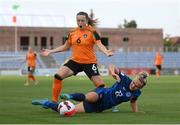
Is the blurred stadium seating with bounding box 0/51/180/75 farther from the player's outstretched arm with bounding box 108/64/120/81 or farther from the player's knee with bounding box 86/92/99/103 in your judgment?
the player's outstretched arm with bounding box 108/64/120/81

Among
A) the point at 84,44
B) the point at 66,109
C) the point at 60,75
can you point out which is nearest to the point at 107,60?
the point at 84,44

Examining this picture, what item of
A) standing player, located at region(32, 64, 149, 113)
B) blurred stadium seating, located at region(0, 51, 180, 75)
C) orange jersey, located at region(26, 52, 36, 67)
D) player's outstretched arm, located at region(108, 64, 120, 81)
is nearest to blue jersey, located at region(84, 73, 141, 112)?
standing player, located at region(32, 64, 149, 113)

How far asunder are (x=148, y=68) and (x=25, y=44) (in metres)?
28.8

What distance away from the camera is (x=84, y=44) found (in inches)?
601

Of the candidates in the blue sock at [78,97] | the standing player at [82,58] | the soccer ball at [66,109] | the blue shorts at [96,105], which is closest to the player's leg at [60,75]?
the standing player at [82,58]

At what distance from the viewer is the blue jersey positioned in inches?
552

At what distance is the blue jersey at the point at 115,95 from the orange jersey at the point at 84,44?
1325mm

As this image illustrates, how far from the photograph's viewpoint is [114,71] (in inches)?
546

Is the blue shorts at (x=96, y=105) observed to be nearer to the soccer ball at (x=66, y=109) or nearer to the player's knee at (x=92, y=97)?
the player's knee at (x=92, y=97)

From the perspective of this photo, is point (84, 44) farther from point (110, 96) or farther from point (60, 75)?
point (110, 96)

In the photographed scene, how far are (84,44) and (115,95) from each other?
5.81 feet

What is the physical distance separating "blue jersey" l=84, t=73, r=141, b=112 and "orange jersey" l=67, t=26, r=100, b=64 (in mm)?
1325

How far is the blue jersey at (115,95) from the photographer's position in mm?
14031

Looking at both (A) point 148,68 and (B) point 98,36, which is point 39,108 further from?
(A) point 148,68
